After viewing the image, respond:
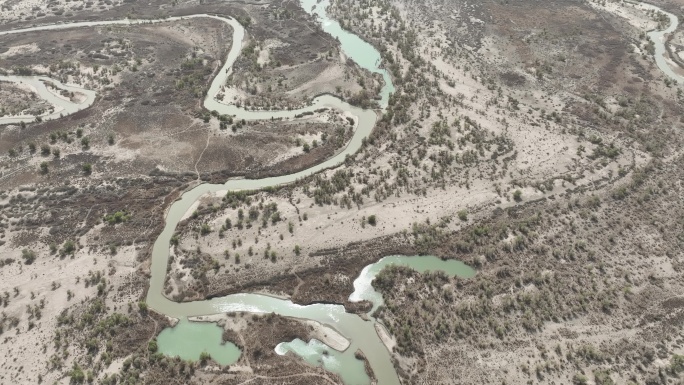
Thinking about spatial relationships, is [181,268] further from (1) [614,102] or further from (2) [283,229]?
(1) [614,102]

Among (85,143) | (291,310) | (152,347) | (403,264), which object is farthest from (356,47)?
(152,347)

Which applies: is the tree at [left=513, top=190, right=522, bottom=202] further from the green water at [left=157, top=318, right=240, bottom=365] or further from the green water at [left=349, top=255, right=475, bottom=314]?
the green water at [left=157, top=318, right=240, bottom=365]

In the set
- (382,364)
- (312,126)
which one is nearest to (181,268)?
(382,364)

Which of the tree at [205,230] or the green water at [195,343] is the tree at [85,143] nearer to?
the tree at [205,230]

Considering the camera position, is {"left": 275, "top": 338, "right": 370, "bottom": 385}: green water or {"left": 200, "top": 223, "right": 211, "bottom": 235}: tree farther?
{"left": 200, "top": 223, "right": 211, "bottom": 235}: tree

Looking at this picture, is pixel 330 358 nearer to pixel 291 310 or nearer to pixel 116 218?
pixel 291 310

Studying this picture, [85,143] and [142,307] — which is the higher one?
[85,143]

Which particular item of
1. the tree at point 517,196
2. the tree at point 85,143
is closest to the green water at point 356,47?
the tree at point 517,196

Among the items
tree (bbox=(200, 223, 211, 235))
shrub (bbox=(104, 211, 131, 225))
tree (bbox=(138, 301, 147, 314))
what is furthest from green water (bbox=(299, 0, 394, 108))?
tree (bbox=(138, 301, 147, 314))
